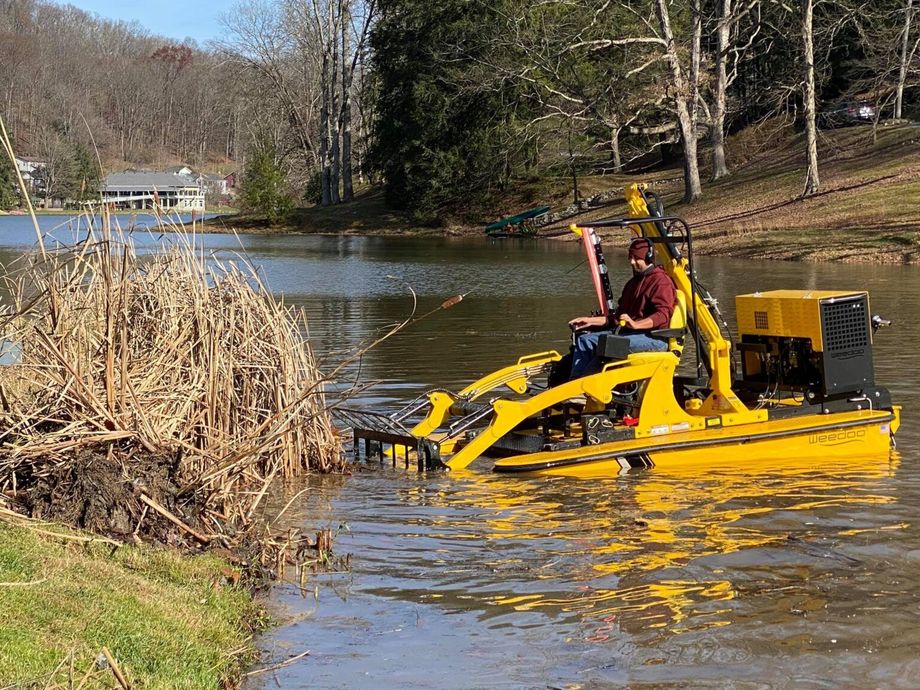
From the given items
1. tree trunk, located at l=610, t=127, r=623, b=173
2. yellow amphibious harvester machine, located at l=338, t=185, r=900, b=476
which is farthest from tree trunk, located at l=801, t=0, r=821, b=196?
yellow amphibious harvester machine, located at l=338, t=185, r=900, b=476

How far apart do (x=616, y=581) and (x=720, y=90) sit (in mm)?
39789

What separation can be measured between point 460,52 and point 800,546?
4575 centimetres

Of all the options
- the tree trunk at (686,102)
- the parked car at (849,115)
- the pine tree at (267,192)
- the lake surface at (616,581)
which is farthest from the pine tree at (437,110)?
the lake surface at (616,581)

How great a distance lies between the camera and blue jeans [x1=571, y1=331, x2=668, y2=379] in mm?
10609

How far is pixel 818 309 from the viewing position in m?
10.5

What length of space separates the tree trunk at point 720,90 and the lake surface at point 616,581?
32.7 metres

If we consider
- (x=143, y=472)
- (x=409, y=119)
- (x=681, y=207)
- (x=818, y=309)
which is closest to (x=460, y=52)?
(x=409, y=119)

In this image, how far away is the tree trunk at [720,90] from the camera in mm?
43656

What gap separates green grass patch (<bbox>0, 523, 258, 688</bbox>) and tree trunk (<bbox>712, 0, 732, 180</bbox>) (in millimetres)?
38900

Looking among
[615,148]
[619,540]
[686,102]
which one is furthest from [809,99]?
[619,540]

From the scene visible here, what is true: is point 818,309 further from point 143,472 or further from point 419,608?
point 143,472

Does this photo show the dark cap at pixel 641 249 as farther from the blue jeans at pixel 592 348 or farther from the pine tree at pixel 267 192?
the pine tree at pixel 267 192

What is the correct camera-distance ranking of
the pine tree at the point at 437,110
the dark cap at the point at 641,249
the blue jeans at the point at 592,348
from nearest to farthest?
the blue jeans at the point at 592,348, the dark cap at the point at 641,249, the pine tree at the point at 437,110

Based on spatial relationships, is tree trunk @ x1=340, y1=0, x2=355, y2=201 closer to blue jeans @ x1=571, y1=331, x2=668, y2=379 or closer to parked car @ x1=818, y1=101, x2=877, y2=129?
parked car @ x1=818, y1=101, x2=877, y2=129
